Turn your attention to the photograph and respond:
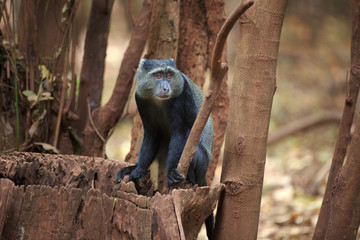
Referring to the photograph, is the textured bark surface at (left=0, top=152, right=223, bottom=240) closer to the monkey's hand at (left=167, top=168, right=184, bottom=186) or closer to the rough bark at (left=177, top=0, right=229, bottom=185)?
the monkey's hand at (left=167, top=168, right=184, bottom=186)

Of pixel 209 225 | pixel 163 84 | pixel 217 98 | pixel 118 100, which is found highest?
pixel 163 84

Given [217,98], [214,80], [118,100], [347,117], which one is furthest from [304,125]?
[214,80]

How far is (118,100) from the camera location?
4.30 metres

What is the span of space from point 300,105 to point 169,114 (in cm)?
698

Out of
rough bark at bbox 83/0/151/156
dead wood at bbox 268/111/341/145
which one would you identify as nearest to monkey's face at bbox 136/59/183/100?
rough bark at bbox 83/0/151/156

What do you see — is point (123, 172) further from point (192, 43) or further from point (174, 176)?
point (192, 43)

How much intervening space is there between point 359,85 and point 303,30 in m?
8.84

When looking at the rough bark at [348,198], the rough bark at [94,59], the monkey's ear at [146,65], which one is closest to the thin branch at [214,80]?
the rough bark at [348,198]

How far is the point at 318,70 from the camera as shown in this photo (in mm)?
10820

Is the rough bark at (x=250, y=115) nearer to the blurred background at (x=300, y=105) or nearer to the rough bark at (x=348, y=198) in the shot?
the rough bark at (x=348, y=198)

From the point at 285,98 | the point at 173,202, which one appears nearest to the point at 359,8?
the point at 173,202

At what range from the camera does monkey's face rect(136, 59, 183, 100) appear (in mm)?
3227

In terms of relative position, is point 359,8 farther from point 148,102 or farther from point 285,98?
point 285,98

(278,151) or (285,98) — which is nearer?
(278,151)
